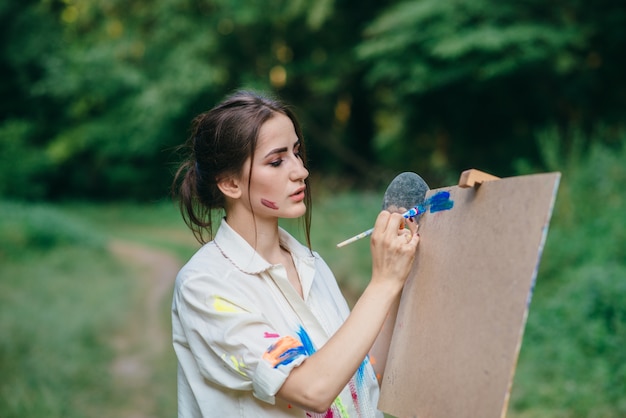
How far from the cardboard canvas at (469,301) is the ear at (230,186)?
1.50 feet

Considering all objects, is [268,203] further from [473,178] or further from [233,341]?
[473,178]

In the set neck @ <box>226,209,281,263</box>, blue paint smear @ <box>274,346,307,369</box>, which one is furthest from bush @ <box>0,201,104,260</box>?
blue paint smear @ <box>274,346,307,369</box>

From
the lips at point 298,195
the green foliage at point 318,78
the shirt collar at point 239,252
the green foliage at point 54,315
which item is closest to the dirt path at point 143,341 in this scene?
the green foliage at point 54,315

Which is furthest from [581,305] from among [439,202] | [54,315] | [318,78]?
[318,78]

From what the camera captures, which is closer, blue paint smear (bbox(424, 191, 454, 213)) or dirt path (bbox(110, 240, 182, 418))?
blue paint smear (bbox(424, 191, 454, 213))

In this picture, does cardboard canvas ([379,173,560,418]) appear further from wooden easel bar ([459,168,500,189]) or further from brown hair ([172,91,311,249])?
brown hair ([172,91,311,249])

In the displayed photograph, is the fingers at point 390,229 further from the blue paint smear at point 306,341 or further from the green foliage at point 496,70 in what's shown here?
the green foliage at point 496,70

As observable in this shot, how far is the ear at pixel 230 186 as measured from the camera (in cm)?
170

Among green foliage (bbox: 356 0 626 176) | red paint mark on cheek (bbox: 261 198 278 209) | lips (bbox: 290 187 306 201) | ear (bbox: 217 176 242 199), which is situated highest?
green foliage (bbox: 356 0 626 176)

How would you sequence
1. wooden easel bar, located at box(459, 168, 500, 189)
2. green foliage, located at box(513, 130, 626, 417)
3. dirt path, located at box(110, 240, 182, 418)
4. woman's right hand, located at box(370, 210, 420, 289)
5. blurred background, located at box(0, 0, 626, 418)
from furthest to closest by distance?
dirt path, located at box(110, 240, 182, 418), blurred background, located at box(0, 0, 626, 418), green foliage, located at box(513, 130, 626, 417), woman's right hand, located at box(370, 210, 420, 289), wooden easel bar, located at box(459, 168, 500, 189)

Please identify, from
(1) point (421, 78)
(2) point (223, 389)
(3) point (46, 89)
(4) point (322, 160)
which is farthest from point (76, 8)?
(2) point (223, 389)

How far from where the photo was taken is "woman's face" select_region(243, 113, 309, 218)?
165 cm

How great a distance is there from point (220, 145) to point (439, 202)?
1.81 ft

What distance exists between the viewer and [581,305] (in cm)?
487
